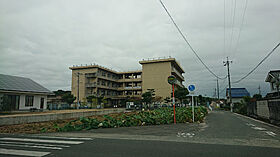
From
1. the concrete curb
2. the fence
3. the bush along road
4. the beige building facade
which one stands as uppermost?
the beige building facade

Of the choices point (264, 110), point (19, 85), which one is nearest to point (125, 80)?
point (19, 85)

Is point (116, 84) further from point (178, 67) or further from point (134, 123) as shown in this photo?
point (134, 123)

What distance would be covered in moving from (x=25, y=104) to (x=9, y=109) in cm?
243

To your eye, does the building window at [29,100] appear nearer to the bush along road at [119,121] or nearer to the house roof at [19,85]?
the house roof at [19,85]

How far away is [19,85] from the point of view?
76.8 ft

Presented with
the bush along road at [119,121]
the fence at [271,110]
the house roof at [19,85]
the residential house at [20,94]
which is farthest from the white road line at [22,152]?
the house roof at [19,85]

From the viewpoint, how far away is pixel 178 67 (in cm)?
5462

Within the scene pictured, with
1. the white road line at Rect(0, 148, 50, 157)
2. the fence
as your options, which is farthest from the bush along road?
the fence

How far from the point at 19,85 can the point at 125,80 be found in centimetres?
3465

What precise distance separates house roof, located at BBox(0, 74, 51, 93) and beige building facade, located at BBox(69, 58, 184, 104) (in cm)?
2061

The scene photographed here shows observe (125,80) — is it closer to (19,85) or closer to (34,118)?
(19,85)

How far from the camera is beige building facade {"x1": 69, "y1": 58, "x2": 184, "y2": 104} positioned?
47.5m

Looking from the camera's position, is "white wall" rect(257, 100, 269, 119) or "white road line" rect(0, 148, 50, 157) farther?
"white wall" rect(257, 100, 269, 119)

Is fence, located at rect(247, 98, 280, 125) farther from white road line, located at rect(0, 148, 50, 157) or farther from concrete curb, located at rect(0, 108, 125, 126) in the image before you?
concrete curb, located at rect(0, 108, 125, 126)
